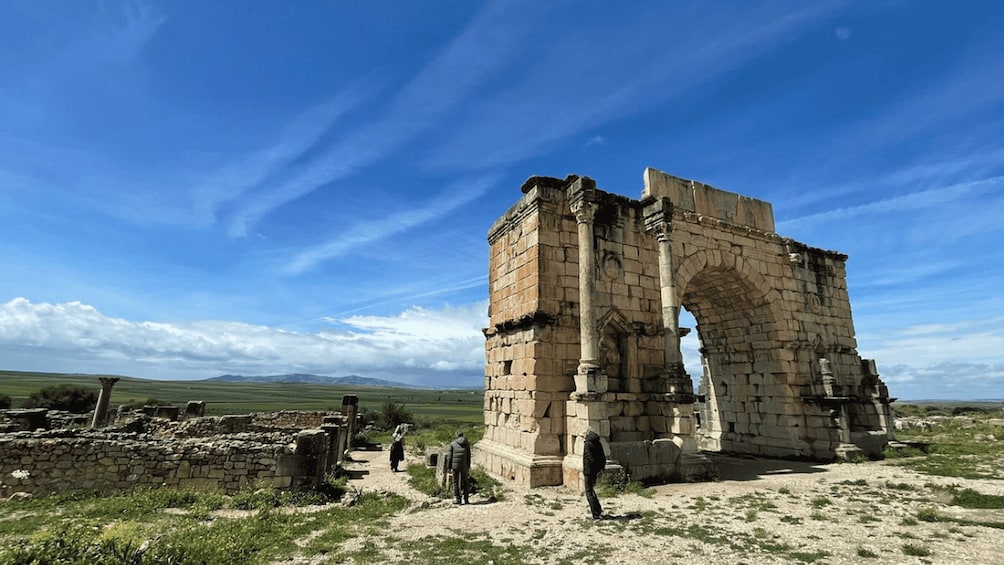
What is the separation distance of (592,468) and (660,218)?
7.68 metres

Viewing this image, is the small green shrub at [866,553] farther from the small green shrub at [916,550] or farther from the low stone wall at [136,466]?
the low stone wall at [136,466]

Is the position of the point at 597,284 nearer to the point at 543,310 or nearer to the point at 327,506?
the point at 543,310

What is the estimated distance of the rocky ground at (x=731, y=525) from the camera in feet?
19.8

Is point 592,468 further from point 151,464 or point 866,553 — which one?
point 151,464

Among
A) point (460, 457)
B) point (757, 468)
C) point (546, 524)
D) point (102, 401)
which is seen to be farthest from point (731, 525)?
point (102, 401)


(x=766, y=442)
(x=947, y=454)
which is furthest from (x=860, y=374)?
(x=766, y=442)

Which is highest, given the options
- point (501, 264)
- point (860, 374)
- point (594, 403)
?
point (501, 264)

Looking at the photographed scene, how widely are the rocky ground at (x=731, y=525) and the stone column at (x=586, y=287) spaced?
246cm

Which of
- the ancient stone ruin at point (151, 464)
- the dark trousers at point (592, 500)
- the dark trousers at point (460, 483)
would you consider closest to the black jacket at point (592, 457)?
the dark trousers at point (592, 500)

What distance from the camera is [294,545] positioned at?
665 centimetres

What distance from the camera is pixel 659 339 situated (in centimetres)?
1268

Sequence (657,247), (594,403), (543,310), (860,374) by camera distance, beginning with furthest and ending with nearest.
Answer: (860,374) < (657,247) < (543,310) < (594,403)

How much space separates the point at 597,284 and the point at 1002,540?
808 cm

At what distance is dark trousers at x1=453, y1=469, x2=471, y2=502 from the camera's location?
370 inches
